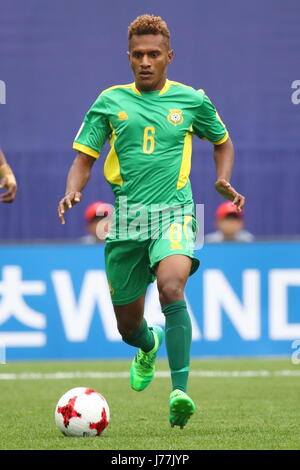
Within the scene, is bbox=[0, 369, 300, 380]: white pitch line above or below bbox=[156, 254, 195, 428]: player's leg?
below

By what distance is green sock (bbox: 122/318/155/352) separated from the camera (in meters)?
8.05

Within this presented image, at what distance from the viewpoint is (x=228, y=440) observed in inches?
253

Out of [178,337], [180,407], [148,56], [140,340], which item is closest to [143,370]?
[140,340]

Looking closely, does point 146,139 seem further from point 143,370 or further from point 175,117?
point 143,370

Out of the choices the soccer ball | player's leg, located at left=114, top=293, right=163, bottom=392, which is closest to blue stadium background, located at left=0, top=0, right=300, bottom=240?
player's leg, located at left=114, top=293, right=163, bottom=392

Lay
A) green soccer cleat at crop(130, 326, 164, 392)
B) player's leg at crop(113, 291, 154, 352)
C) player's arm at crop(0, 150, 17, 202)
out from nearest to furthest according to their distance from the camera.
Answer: player's arm at crop(0, 150, 17, 202), player's leg at crop(113, 291, 154, 352), green soccer cleat at crop(130, 326, 164, 392)

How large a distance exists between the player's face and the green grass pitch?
2.31 metres

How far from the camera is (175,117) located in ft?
24.6

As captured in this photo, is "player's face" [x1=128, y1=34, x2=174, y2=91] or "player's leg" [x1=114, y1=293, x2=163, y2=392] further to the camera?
"player's leg" [x1=114, y1=293, x2=163, y2=392]

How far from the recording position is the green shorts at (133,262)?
287 inches

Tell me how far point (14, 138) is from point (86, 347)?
214 inches

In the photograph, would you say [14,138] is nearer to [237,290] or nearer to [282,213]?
[282,213]

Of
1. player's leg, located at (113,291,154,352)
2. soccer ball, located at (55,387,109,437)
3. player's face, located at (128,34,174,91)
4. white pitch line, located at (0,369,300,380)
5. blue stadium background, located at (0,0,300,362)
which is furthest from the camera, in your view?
blue stadium background, located at (0,0,300,362)

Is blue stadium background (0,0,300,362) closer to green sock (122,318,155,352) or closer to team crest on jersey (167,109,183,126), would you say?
green sock (122,318,155,352)
